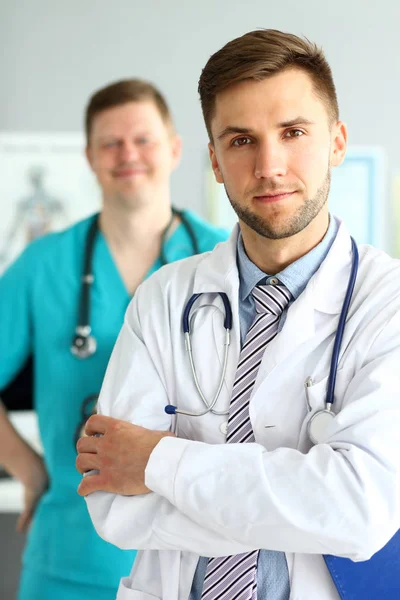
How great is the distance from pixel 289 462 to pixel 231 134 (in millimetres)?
500

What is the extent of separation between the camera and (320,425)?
1.07m

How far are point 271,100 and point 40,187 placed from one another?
2156 mm

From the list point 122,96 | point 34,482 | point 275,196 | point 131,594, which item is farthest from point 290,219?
point 34,482

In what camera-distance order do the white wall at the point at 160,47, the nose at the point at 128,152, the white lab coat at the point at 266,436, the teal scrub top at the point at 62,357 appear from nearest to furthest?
the white lab coat at the point at 266,436 → the teal scrub top at the point at 62,357 → the nose at the point at 128,152 → the white wall at the point at 160,47

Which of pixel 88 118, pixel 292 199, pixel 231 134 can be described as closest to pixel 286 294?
pixel 292 199

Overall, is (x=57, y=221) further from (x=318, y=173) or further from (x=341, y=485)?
(x=341, y=485)

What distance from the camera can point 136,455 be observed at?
1.12 meters

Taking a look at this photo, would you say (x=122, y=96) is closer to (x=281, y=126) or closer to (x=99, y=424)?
(x=281, y=126)

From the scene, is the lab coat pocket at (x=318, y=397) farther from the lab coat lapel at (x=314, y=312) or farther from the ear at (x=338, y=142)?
the ear at (x=338, y=142)

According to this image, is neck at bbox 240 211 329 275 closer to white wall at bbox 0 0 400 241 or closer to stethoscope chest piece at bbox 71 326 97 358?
stethoscope chest piece at bbox 71 326 97 358

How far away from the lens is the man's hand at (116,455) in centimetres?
111

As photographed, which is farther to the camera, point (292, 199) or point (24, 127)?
point (24, 127)

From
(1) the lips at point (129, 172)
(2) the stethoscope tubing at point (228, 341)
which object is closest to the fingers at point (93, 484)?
(2) the stethoscope tubing at point (228, 341)

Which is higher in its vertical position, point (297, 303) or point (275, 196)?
point (275, 196)
